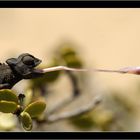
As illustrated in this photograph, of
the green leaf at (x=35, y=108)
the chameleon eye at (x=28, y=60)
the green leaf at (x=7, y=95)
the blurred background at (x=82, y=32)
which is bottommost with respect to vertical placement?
the blurred background at (x=82, y=32)

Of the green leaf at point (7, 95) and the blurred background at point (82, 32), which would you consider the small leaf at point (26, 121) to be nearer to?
the green leaf at point (7, 95)

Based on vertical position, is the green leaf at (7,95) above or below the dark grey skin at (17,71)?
below

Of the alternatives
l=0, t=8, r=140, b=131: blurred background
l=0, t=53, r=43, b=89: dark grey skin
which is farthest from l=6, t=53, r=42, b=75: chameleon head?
l=0, t=8, r=140, b=131: blurred background

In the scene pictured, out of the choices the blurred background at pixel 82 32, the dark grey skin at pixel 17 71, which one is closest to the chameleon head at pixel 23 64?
the dark grey skin at pixel 17 71

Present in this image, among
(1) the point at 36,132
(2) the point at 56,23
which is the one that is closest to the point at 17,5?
(1) the point at 36,132

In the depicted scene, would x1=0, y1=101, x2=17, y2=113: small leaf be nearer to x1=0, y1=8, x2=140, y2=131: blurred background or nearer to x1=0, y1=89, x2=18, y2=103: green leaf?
x1=0, y1=89, x2=18, y2=103: green leaf

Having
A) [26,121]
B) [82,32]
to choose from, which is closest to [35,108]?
[26,121]
